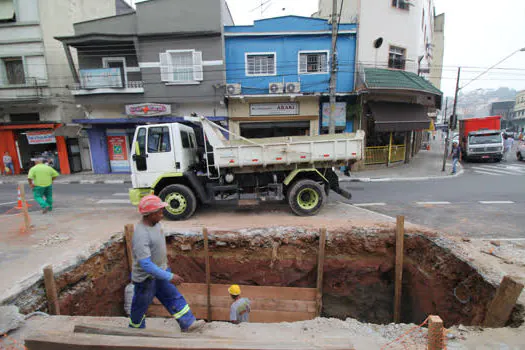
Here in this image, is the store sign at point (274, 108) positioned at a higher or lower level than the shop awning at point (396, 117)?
higher

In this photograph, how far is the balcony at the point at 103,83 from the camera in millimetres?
14195

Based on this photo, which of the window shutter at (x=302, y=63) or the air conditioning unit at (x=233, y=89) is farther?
the window shutter at (x=302, y=63)

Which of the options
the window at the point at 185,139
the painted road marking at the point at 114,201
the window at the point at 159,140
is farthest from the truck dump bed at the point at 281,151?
the painted road marking at the point at 114,201

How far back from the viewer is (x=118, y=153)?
16.0 m

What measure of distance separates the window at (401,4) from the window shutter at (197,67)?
37.8 ft

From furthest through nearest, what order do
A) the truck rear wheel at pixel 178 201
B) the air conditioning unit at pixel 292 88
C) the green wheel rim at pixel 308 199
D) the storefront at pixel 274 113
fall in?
the storefront at pixel 274 113
the air conditioning unit at pixel 292 88
the green wheel rim at pixel 308 199
the truck rear wheel at pixel 178 201

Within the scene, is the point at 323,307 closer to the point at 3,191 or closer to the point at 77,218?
the point at 77,218

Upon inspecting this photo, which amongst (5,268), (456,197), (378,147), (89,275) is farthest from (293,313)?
(378,147)

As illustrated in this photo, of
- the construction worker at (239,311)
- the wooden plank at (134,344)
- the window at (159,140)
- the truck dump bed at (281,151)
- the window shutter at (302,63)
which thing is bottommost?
the construction worker at (239,311)

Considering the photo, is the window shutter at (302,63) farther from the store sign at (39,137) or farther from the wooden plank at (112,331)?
the store sign at (39,137)

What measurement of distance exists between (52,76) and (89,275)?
53.4ft

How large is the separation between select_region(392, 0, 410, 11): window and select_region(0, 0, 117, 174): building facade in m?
19.3

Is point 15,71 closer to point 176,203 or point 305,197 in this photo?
point 176,203

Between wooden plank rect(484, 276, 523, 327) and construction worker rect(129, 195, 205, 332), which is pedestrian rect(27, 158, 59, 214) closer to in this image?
construction worker rect(129, 195, 205, 332)
